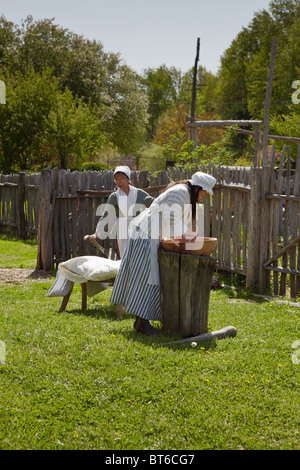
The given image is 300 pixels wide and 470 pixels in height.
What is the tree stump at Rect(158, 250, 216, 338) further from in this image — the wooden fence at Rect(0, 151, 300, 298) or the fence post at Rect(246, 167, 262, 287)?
the fence post at Rect(246, 167, 262, 287)

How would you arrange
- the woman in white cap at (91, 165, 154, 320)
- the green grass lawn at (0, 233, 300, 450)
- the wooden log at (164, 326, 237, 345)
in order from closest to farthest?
the green grass lawn at (0, 233, 300, 450) < the wooden log at (164, 326, 237, 345) < the woman in white cap at (91, 165, 154, 320)

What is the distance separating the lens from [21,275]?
1051cm

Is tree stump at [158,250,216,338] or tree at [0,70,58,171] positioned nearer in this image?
tree stump at [158,250,216,338]

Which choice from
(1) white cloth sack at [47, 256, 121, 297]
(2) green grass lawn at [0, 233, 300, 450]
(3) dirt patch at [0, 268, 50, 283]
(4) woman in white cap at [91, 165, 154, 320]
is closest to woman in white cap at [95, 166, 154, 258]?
(4) woman in white cap at [91, 165, 154, 320]

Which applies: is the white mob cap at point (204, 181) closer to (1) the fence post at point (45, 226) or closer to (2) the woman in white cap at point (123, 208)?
(2) the woman in white cap at point (123, 208)

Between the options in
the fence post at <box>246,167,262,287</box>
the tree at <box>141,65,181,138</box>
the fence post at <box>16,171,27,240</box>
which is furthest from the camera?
the tree at <box>141,65,181,138</box>

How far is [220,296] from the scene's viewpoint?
856 centimetres

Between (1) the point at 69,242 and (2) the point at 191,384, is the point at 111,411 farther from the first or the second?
(1) the point at 69,242

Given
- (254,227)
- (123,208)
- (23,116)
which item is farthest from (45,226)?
(23,116)

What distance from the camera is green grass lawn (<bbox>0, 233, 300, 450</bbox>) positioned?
12.0 feet

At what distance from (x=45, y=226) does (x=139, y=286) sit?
553cm

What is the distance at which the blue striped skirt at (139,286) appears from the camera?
576 cm

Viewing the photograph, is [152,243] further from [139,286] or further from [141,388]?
[141,388]

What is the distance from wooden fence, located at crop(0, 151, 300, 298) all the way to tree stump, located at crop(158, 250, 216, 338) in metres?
2.61
